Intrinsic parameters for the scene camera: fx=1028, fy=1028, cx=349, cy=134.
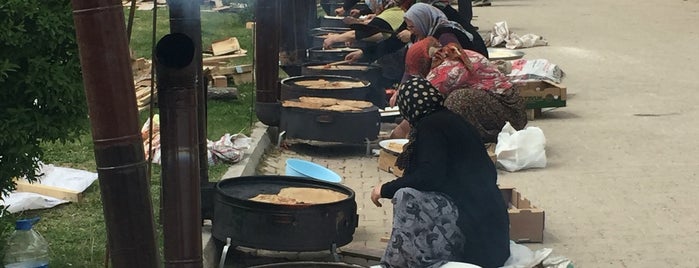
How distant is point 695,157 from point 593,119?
2.14 metres

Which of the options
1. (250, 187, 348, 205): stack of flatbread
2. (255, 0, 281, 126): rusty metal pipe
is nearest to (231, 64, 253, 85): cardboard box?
(255, 0, 281, 126): rusty metal pipe

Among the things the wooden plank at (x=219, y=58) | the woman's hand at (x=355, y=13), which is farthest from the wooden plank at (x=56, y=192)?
the woman's hand at (x=355, y=13)

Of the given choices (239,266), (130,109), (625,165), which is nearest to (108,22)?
(130,109)

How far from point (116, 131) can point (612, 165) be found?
6.85 meters

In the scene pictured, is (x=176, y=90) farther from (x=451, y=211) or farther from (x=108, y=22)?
(x=451, y=211)

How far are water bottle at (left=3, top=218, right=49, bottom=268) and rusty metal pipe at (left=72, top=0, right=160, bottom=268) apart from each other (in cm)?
223

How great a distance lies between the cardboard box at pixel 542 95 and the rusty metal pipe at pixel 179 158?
7878 mm

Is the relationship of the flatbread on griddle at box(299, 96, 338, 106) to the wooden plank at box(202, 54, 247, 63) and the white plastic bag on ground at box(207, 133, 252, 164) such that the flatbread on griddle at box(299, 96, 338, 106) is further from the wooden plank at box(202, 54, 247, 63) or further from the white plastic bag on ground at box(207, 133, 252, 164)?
the wooden plank at box(202, 54, 247, 63)

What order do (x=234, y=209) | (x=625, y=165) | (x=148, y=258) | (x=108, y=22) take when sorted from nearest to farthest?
(x=108, y=22), (x=148, y=258), (x=234, y=209), (x=625, y=165)

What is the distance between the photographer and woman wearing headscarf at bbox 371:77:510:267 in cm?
516

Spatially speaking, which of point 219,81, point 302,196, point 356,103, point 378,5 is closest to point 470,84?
point 356,103

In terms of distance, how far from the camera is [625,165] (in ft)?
28.9

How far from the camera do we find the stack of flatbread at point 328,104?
927cm

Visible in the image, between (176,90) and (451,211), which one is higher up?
(176,90)
